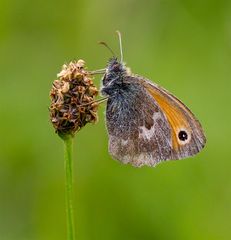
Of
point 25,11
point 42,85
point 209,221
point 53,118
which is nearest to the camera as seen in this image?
point 53,118

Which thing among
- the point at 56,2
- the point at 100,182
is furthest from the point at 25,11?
the point at 100,182

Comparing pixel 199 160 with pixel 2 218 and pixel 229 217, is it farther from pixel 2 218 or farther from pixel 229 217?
pixel 2 218

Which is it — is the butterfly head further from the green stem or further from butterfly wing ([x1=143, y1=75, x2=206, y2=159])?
the green stem

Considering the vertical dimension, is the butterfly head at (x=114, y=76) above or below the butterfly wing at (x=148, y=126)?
above

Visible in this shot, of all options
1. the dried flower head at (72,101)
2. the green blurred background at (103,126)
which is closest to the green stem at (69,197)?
the dried flower head at (72,101)

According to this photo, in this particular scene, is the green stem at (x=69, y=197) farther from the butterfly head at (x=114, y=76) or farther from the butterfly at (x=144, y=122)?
the butterfly head at (x=114, y=76)

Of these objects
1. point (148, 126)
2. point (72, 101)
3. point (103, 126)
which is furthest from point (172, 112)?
point (103, 126)
